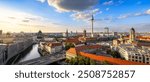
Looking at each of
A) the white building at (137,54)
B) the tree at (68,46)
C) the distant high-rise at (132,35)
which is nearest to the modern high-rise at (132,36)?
the distant high-rise at (132,35)

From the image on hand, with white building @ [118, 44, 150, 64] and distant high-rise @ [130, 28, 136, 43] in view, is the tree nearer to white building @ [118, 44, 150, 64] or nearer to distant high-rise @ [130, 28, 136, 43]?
white building @ [118, 44, 150, 64]

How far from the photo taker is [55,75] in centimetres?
252

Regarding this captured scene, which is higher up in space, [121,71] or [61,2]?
[61,2]

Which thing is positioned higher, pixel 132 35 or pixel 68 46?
pixel 132 35

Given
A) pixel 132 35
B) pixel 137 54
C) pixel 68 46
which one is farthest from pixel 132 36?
pixel 68 46

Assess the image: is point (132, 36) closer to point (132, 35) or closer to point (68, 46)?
point (132, 35)

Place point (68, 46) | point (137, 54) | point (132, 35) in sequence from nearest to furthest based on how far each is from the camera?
point (132, 35) → point (137, 54) → point (68, 46)

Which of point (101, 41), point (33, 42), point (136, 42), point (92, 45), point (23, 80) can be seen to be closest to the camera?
point (23, 80)

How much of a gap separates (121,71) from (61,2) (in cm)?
139

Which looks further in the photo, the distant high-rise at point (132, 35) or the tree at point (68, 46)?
the tree at point (68, 46)

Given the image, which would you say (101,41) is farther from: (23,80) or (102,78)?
(23,80)

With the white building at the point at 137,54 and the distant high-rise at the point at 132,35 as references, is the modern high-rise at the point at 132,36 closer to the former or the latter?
the distant high-rise at the point at 132,35

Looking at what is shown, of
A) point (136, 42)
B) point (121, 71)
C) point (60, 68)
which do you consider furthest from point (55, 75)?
point (136, 42)

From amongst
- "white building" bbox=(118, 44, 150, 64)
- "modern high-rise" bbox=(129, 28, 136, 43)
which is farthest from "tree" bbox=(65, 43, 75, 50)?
"modern high-rise" bbox=(129, 28, 136, 43)
